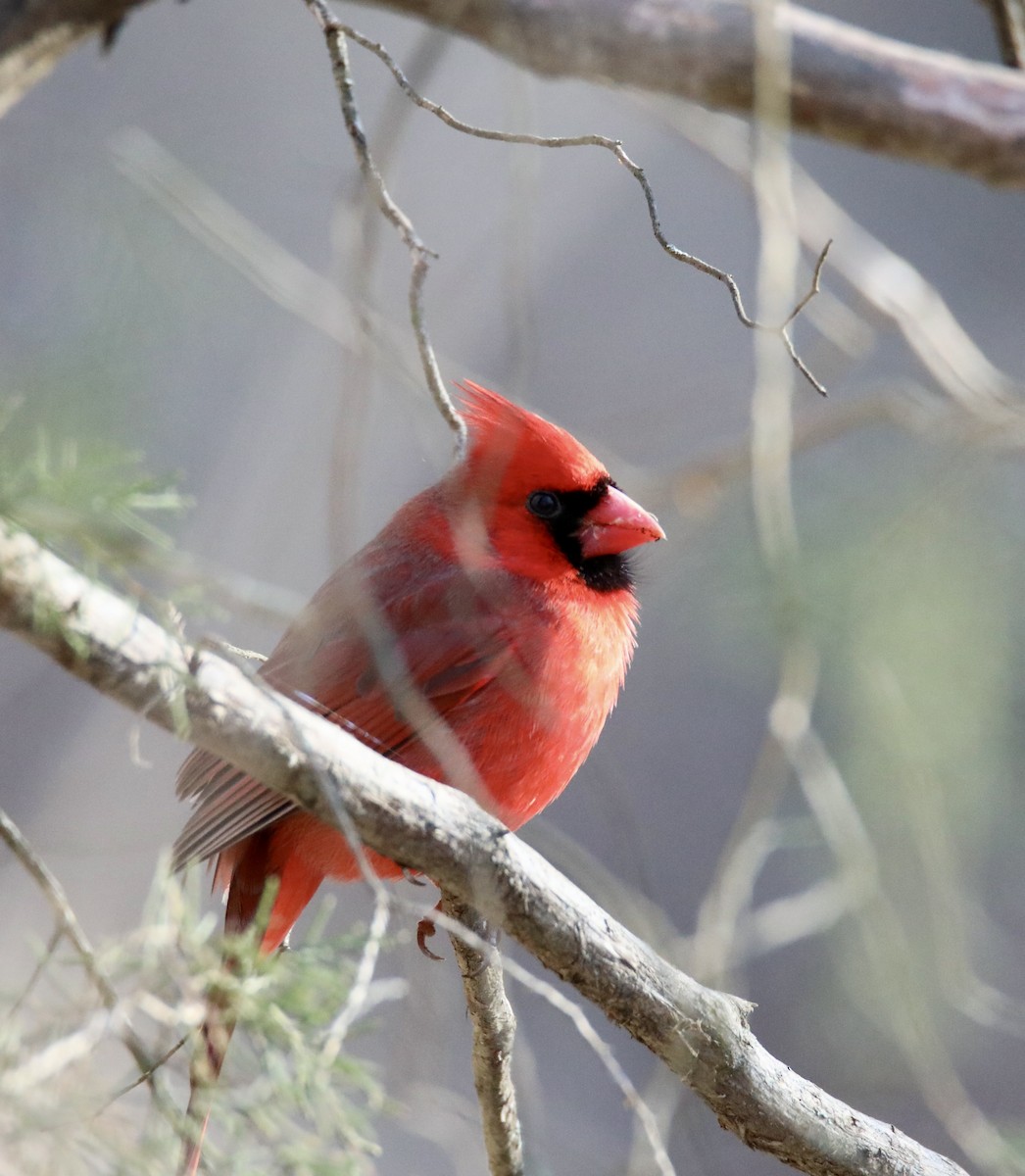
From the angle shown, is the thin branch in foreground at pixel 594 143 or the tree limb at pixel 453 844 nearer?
the tree limb at pixel 453 844

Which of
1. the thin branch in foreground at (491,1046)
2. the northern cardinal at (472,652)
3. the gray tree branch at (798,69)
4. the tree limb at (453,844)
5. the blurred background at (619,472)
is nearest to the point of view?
the tree limb at (453,844)

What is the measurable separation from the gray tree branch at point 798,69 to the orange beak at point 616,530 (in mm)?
811

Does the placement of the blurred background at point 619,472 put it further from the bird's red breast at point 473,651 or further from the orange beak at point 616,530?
the orange beak at point 616,530

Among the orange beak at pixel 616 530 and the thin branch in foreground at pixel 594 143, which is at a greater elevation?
the thin branch in foreground at pixel 594 143

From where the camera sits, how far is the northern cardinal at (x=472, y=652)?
2.00 metres

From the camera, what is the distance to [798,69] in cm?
258

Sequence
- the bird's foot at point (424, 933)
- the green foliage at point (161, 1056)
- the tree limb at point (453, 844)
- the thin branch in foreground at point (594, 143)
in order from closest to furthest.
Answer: the tree limb at point (453, 844)
the green foliage at point (161, 1056)
the thin branch in foreground at point (594, 143)
the bird's foot at point (424, 933)

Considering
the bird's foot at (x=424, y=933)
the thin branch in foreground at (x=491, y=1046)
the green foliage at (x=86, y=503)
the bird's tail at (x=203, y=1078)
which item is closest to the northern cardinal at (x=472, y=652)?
the bird's foot at (x=424, y=933)

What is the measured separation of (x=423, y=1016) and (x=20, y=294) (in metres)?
1.49

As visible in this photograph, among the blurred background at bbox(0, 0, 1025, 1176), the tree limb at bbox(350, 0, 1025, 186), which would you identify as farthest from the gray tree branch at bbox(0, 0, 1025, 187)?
the blurred background at bbox(0, 0, 1025, 1176)

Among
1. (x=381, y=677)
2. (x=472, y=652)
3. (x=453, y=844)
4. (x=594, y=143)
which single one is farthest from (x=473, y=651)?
(x=594, y=143)

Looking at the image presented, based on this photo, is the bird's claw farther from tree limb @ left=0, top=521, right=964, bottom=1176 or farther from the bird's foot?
tree limb @ left=0, top=521, right=964, bottom=1176

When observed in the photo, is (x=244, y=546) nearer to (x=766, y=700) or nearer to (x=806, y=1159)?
(x=766, y=700)

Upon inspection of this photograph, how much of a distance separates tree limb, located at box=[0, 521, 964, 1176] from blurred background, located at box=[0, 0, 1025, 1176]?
→ 101 millimetres
